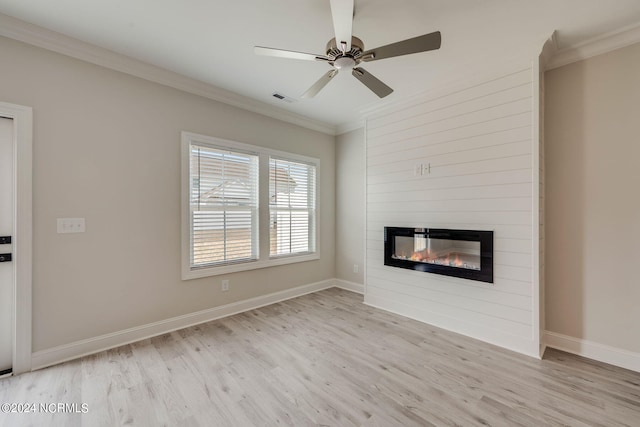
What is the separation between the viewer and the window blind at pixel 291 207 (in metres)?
4.02

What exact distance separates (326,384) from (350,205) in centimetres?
296

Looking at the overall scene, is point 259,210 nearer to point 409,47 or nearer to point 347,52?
point 347,52

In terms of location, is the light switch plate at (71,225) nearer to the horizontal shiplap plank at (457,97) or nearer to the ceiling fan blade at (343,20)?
the ceiling fan blade at (343,20)

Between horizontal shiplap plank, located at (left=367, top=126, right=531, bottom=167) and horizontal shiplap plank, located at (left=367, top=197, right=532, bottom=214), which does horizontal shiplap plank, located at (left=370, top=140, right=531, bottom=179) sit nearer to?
horizontal shiplap plank, located at (left=367, top=126, right=531, bottom=167)

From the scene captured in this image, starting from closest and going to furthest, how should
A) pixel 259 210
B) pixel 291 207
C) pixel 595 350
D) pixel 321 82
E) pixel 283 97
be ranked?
pixel 321 82 → pixel 595 350 → pixel 283 97 → pixel 259 210 → pixel 291 207

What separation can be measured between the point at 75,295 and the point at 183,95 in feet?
Answer: 7.52

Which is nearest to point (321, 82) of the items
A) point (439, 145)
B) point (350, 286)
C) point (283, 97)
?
point (283, 97)

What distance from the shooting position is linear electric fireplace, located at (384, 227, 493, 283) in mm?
2750

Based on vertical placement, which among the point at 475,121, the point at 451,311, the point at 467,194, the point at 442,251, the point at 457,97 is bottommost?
the point at 451,311

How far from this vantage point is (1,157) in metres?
2.17

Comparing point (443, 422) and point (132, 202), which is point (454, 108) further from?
point (132, 202)

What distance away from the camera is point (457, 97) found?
9.71 ft

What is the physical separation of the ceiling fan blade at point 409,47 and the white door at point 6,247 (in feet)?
9.62

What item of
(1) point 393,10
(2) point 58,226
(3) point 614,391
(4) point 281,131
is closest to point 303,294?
(4) point 281,131
